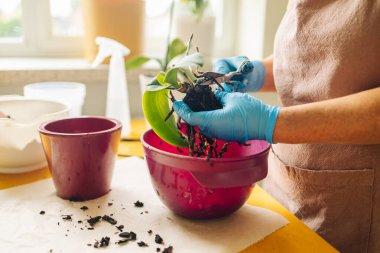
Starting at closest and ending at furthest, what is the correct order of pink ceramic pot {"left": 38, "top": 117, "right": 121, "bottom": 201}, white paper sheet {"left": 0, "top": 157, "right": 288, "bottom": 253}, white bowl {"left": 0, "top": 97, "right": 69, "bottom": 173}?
white paper sheet {"left": 0, "top": 157, "right": 288, "bottom": 253} → pink ceramic pot {"left": 38, "top": 117, "right": 121, "bottom": 201} → white bowl {"left": 0, "top": 97, "right": 69, "bottom": 173}

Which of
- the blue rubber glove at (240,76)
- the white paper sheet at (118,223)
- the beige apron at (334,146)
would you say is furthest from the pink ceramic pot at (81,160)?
the beige apron at (334,146)

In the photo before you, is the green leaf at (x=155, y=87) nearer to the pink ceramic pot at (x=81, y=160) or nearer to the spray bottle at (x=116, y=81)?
the pink ceramic pot at (x=81, y=160)

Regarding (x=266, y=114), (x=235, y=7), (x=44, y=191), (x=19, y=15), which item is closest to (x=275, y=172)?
(x=266, y=114)

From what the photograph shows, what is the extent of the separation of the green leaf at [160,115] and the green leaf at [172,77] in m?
0.04

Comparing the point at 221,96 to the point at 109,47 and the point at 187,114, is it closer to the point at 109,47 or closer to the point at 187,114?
the point at 187,114

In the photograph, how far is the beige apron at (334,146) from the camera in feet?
2.50

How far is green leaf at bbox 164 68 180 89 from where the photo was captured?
643 mm

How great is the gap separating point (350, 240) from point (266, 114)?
38 centimetres

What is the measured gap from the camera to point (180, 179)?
0.66 metres

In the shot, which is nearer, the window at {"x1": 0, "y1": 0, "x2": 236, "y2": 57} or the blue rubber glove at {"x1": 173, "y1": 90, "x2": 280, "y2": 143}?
the blue rubber glove at {"x1": 173, "y1": 90, "x2": 280, "y2": 143}

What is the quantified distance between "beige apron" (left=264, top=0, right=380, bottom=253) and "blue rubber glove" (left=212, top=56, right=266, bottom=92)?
0.11 meters

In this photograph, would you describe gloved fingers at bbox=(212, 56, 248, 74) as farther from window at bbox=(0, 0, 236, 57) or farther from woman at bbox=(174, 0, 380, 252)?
window at bbox=(0, 0, 236, 57)

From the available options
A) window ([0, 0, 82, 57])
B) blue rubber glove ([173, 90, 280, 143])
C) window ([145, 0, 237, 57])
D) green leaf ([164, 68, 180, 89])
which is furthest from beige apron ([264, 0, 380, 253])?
window ([0, 0, 82, 57])

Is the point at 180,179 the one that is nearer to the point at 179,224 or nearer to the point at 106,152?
the point at 179,224
